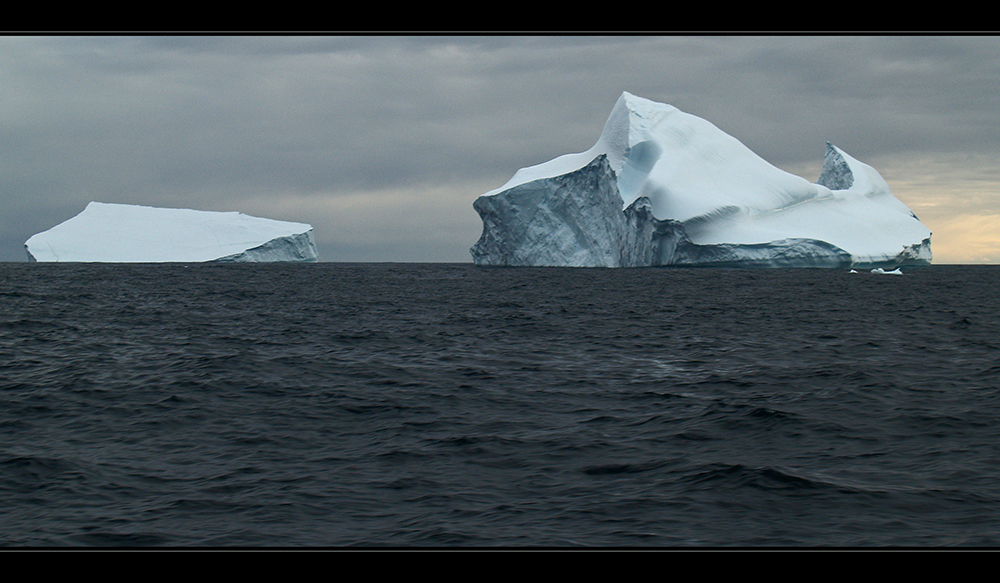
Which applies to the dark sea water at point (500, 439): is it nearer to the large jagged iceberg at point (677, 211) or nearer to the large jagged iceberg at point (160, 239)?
the large jagged iceberg at point (677, 211)

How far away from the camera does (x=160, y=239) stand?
78.7 meters

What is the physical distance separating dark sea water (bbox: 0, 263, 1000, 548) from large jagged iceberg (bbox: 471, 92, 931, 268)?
110ft

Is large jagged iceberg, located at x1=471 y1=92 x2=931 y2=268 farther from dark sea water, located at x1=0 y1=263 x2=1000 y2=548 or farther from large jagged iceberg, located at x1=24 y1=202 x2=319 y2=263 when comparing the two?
dark sea water, located at x1=0 y1=263 x2=1000 y2=548

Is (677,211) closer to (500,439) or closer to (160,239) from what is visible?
(500,439)

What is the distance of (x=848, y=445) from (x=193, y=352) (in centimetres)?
1121

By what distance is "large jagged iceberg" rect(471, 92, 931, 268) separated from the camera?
4938cm

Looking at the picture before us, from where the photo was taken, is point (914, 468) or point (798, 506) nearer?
point (798, 506)

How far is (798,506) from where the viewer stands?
5254 mm

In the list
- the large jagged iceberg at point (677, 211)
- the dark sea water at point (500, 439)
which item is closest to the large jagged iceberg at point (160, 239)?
the large jagged iceberg at point (677, 211)

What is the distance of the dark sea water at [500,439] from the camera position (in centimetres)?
490
